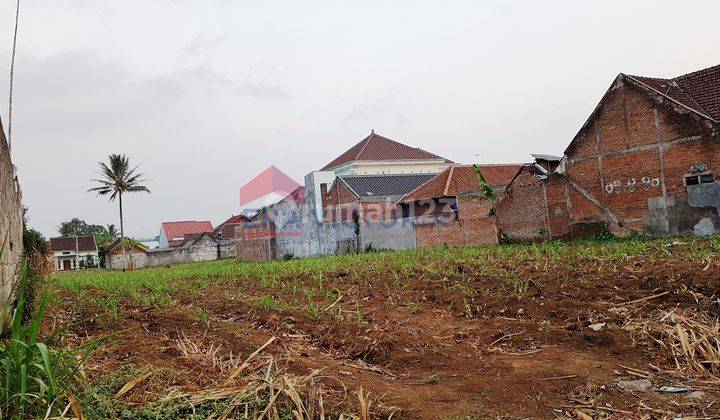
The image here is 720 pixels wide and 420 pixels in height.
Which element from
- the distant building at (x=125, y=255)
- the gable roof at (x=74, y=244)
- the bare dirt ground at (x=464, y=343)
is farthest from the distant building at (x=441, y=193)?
the gable roof at (x=74, y=244)

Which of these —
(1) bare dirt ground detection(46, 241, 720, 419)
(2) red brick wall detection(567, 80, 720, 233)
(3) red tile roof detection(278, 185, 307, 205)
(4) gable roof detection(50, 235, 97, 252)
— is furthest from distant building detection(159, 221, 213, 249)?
(1) bare dirt ground detection(46, 241, 720, 419)

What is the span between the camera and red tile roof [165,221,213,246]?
7219 cm

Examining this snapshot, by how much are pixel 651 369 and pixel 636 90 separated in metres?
15.9

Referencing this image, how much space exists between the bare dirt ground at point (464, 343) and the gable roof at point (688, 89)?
30.6 feet

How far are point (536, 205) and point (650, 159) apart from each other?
4.62 m

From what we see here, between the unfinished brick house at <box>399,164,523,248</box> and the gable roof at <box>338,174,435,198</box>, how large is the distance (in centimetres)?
252

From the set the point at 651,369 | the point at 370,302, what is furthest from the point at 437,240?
the point at 651,369

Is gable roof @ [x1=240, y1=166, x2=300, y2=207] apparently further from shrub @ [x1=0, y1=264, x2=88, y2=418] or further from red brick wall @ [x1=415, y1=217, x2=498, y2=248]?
shrub @ [x1=0, y1=264, x2=88, y2=418]

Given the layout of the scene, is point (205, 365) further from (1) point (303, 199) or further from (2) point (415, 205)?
(1) point (303, 199)

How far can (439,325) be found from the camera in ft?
22.2

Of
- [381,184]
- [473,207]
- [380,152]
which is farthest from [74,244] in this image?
[473,207]

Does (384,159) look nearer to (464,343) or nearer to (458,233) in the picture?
(458,233)

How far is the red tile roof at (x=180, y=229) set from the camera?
72.2m

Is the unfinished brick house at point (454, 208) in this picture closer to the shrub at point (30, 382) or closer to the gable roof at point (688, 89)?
the gable roof at point (688, 89)
